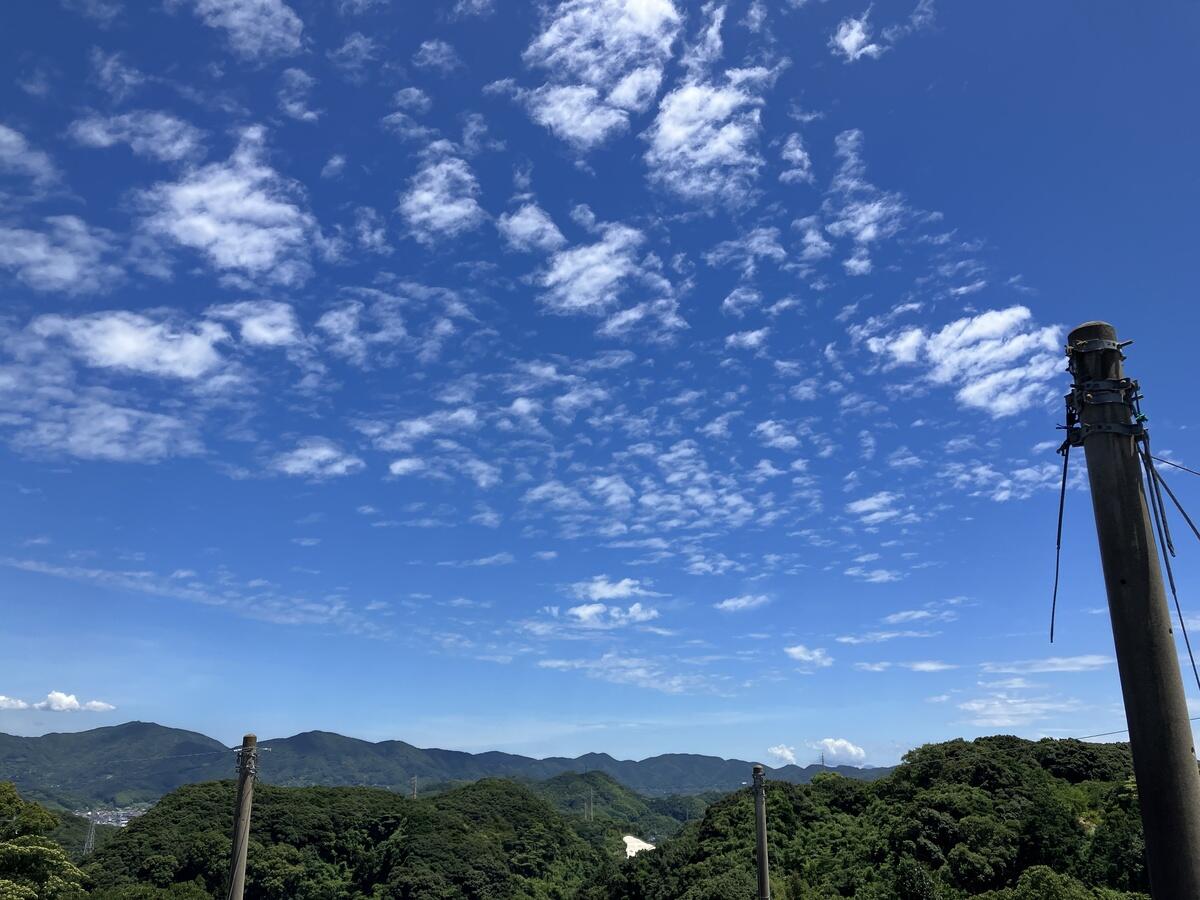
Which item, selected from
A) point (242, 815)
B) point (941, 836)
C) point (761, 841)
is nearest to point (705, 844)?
point (941, 836)

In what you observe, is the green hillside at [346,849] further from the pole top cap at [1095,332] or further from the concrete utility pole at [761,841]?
the pole top cap at [1095,332]

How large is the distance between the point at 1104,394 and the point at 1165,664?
6.17ft

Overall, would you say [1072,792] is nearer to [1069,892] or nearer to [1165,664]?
[1069,892]

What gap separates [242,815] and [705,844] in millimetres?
43139

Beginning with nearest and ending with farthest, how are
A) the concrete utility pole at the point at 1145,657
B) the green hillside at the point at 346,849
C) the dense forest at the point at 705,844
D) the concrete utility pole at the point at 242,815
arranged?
the concrete utility pole at the point at 1145,657 < the concrete utility pole at the point at 242,815 < the dense forest at the point at 705,844 < the green hillside at the point at 346,849

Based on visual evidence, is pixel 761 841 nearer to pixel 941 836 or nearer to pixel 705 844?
pixel 941 836

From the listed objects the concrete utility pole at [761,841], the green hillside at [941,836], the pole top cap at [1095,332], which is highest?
the pole top cap at [1095,332]

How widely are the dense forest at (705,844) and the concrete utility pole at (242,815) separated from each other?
73.8 ft

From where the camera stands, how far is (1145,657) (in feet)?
16.8

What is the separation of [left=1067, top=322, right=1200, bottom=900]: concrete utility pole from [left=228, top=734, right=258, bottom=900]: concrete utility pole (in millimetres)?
15775

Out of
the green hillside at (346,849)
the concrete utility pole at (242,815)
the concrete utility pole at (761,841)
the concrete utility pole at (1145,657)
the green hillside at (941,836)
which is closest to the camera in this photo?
the concrete utility pole at (1145,657)

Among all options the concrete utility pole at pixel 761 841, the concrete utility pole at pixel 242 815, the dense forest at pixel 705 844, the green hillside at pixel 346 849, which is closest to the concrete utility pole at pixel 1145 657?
the concrete utility pole at pixel 242 815

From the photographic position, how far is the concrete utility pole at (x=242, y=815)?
53.1 feet

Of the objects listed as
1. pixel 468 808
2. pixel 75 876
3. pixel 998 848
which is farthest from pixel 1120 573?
pixel 468 808
